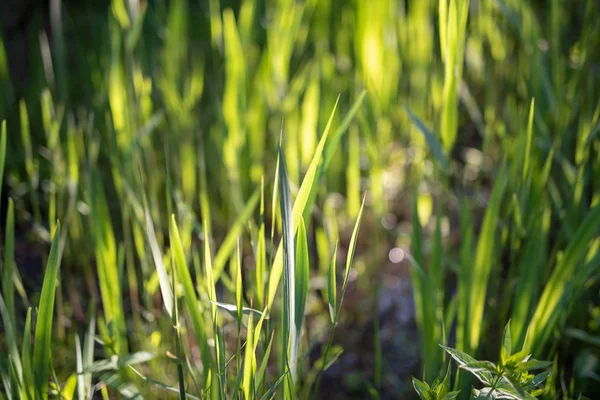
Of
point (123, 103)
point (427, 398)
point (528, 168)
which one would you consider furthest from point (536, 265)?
point (123, 103)

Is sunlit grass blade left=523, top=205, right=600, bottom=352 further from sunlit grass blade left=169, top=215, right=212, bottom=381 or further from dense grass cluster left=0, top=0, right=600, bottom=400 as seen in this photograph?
sunlit grass blade left=169, top=215, right=212, bottom=381

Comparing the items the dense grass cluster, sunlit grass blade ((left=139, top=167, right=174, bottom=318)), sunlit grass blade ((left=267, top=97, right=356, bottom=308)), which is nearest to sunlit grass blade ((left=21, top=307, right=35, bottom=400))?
the dense grass cluster

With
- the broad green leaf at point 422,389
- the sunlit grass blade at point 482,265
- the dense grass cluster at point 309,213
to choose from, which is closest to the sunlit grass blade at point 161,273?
the dense grass cluster at point 309,213

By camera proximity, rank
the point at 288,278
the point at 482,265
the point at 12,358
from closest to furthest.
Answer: the point at 288,278 → the point at 12,358 → the point at 482,265

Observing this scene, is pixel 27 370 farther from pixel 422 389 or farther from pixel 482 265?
pixel 482 265

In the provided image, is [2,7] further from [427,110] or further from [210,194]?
[427,110]

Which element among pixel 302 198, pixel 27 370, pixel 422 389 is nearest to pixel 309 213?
pixel 302 198

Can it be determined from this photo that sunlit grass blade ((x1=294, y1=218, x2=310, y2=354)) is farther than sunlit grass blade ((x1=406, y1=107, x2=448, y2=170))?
No
